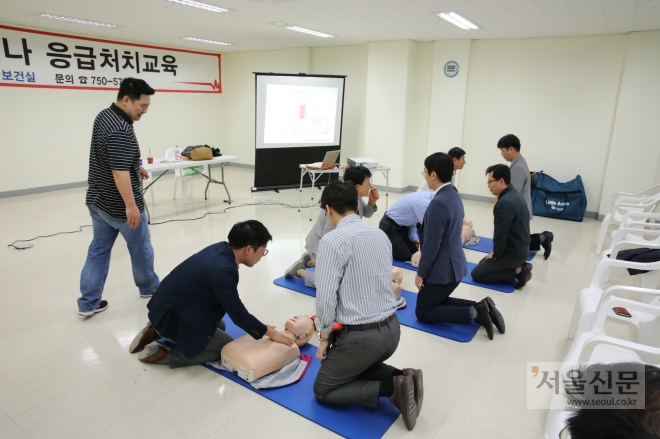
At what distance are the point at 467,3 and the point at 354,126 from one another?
4.28m

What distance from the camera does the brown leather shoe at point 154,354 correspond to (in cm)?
256

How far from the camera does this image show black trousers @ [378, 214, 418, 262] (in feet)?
14.2

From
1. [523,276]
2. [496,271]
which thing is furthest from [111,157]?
[523,276]

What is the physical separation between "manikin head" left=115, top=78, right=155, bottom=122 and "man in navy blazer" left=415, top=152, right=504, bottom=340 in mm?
1969

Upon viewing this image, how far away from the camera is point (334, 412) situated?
219cm

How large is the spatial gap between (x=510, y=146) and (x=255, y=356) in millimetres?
3456

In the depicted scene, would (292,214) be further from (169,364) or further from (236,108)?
(236,108)

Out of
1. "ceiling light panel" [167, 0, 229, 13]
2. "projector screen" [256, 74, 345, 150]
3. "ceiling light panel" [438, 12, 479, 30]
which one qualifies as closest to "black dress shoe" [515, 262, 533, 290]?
"ceiling light panel" [438, 12, 479, 30]

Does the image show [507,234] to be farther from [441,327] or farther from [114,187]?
[114,187]

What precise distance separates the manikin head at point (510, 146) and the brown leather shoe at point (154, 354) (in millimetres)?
3724

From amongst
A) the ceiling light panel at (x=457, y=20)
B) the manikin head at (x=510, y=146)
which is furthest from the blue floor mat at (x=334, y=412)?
the ceiling light panel at (x=457, y=20)

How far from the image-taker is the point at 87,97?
7496 millimetres

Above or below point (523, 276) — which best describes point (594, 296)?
above

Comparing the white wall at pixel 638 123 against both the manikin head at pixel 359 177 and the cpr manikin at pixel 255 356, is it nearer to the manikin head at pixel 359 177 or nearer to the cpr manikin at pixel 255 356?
the manikin head at pixel 359 177
